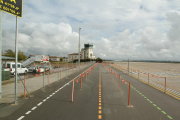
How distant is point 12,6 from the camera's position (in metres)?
7.92

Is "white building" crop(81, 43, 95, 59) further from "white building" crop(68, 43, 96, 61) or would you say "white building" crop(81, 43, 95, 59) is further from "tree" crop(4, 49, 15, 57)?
"tree" crop(4, 49, 15, 57)

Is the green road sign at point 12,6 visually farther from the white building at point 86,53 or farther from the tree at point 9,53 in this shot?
the white building at point 86,53

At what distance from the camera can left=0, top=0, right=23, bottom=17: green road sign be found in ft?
24.8

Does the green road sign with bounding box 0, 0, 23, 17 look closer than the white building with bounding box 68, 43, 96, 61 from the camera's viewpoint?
Yes

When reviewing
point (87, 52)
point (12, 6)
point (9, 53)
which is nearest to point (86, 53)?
point (87, 52)

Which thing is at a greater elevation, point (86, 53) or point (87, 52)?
point (87, 52)

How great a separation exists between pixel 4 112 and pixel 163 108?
26.5 feet

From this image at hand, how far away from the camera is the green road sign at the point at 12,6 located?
7565 millimetres

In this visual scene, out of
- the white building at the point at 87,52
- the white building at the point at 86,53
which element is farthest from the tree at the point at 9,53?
the white building at the point at 87,52

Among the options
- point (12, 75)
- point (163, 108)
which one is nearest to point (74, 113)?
point (163, 108)

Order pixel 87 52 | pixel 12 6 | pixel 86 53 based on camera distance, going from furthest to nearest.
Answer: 1. pixel 86 53
2. pixel 87 52
3. pixel 12 6

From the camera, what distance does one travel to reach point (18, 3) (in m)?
8.13

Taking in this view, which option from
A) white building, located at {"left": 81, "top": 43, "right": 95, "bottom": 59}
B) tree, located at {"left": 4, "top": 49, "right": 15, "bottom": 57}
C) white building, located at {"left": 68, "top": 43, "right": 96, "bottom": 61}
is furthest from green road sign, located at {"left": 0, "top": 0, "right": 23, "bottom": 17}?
white building, located at {"left": 81, "top": 43, "right": 95, "bottom": 59}

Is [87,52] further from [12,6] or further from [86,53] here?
[12,6]
